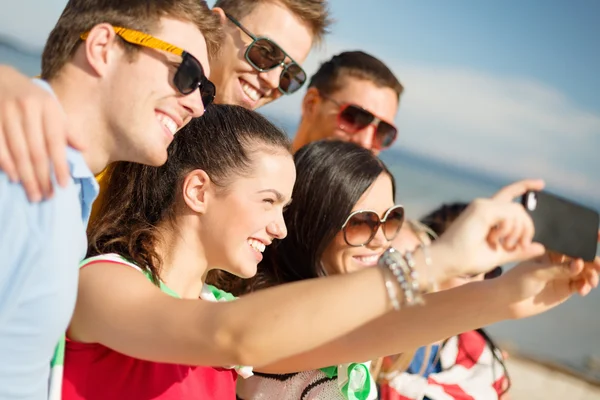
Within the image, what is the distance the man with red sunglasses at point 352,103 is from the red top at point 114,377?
8.01 ft

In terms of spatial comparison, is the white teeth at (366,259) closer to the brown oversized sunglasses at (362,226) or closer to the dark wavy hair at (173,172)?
the brown oversized sunglasses at (362,226)

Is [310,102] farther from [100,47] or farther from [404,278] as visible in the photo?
[404,278]

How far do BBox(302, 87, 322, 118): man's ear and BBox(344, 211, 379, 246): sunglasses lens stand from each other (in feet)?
5.70

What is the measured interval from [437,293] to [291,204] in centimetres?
112

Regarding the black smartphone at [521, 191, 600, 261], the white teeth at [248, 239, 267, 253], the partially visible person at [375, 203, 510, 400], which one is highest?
the black smartphone at [521, 191, 600, 261]

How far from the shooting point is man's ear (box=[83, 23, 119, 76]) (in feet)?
6.12

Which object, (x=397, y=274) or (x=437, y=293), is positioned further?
(x=437, y=293)

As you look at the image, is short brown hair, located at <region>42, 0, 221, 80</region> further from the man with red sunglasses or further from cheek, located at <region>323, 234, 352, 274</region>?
the man with red sunglasses

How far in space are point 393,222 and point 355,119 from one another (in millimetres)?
1422

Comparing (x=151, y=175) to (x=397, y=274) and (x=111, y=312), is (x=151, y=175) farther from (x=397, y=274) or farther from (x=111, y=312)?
(x=397, y=274)

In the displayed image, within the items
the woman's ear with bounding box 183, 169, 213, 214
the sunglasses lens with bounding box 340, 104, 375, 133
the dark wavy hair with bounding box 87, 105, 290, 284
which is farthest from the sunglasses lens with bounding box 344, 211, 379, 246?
the sunglasses lens with bounding box 340, 104, 375, 133

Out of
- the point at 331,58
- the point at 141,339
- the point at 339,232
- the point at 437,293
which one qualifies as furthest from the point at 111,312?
the point at 331,58

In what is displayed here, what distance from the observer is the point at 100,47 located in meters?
1.90

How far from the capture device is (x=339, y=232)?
3053 mm
